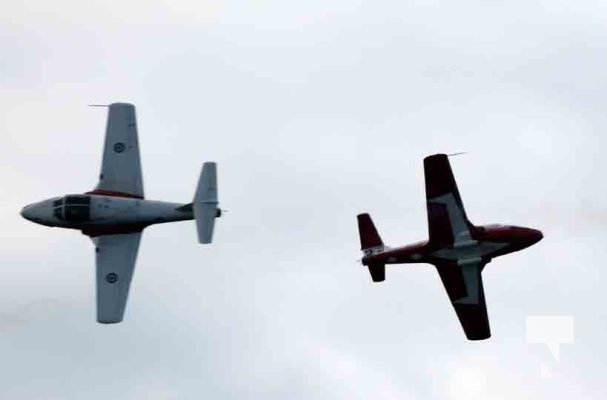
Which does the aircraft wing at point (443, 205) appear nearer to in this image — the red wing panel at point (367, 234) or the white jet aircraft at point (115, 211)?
the red wing panel at point (367, 234)

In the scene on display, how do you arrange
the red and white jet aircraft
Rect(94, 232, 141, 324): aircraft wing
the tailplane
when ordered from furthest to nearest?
1. the tailplane
2. Rect(94, 232, 141, 324): aircraft wing
3. the red and white jet aircraft

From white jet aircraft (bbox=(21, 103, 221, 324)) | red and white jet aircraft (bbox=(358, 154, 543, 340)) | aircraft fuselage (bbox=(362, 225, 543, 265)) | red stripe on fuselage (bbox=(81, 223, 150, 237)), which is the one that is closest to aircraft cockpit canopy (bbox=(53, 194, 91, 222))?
white jet aircraft (bbox=(21, 103, 221, 324))

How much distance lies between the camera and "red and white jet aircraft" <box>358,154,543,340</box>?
262 feet

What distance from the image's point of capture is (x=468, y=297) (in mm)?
82125

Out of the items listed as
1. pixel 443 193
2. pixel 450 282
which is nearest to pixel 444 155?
pixel 443 193

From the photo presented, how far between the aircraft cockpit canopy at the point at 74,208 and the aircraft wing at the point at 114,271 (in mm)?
1494

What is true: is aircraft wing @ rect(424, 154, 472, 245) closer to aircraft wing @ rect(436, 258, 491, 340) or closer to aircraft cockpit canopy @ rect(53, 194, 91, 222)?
aircraft wing @ rect(436, 258, 491, 340)

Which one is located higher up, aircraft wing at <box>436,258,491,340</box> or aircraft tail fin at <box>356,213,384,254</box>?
aircraft tail fin at <box>356,213,384,254</box>

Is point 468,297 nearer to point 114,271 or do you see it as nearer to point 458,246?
point 458,246

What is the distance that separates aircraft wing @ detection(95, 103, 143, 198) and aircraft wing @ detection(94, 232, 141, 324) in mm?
2606

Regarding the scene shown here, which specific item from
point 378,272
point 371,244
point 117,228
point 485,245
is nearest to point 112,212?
point 117,228

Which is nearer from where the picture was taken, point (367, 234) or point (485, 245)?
point (485, 245)

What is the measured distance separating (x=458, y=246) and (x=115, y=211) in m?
18.1

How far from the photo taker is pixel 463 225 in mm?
80688
